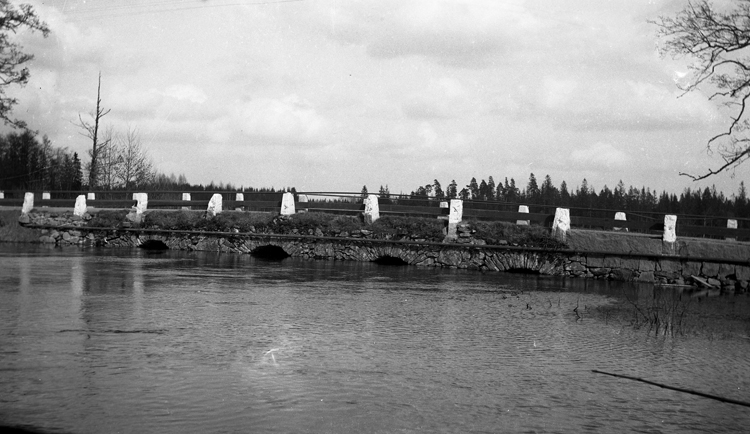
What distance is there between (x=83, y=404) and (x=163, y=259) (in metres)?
16.8

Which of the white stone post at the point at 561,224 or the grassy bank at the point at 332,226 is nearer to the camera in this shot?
the white stone post at the point at 561,224

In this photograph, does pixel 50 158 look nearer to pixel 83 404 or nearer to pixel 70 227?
pixel 70 227

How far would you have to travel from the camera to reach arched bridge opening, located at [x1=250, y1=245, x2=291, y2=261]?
993 inches

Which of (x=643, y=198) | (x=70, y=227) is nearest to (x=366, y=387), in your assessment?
(x=70, y=227)

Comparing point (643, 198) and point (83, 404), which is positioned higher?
point (643, 198)

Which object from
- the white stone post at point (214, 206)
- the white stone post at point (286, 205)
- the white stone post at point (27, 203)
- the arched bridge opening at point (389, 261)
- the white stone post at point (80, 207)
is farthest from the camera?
the white stone post at point (27, 203)

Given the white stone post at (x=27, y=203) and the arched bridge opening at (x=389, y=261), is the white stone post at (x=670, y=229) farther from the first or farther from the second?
the white stone post at (x=27, y=203)

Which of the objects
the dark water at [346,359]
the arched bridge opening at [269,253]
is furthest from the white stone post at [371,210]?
the dark water at [346,359]

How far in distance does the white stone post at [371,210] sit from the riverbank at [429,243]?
25 cm

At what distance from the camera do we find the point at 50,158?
79625 mm

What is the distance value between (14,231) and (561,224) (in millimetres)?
22071

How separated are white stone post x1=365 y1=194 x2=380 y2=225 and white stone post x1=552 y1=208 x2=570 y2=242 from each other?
232 inches


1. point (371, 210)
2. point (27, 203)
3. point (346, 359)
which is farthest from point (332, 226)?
point (346, 359)

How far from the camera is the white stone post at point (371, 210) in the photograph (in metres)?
24.2
